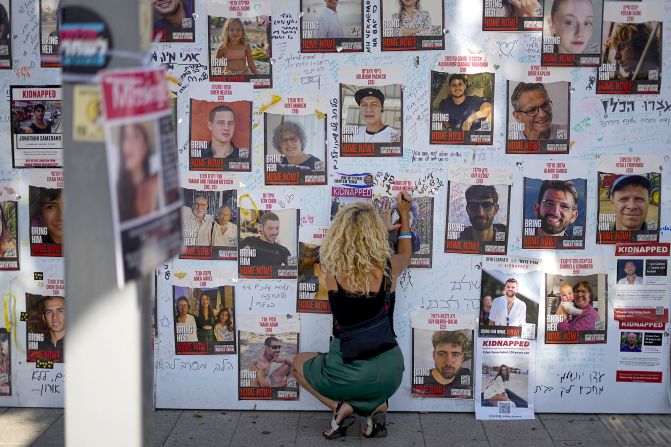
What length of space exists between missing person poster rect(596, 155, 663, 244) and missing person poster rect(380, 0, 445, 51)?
137cm

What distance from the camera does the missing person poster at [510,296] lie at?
5.52m

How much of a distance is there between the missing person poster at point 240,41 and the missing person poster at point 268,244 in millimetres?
869

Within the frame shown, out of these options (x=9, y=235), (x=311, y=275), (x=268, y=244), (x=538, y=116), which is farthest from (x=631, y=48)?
(x=9, y=235)

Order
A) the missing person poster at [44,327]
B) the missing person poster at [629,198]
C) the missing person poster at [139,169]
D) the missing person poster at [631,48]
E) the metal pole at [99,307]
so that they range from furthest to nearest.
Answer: the missing person poster at [44,327], the missing person poster at [629,198], the missing person poster at [631,48], the metal pole at [99,307], the missing person poster at [139,169]

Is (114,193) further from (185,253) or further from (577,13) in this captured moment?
(577,13)

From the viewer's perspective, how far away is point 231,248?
5559 millimetres

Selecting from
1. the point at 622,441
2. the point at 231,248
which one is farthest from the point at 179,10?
the point at 622,441

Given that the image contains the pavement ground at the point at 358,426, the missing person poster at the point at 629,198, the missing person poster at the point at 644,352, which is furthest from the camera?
the missing person poster at the point at 644,352

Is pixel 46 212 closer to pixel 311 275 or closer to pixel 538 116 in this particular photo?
pixel 311 275

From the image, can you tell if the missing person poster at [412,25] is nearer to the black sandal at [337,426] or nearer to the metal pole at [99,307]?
the black sandal at [337,426]

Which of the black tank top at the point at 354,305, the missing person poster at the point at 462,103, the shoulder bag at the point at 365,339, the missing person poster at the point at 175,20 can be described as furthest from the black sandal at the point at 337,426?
the missing person poster at the point at 175,20

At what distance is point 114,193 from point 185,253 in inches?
118

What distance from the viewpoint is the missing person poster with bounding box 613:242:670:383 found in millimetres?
5504

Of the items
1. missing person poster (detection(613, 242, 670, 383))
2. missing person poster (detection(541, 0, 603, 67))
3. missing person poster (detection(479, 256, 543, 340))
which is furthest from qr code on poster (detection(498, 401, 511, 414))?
missing person poster (detection(541, 0, 603, 67))
